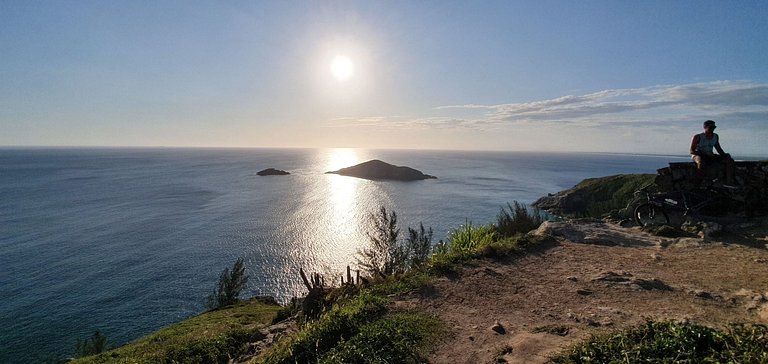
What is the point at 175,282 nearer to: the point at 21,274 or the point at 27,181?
the point at 21,274

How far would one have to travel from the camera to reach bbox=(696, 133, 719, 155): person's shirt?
13023 millimetres

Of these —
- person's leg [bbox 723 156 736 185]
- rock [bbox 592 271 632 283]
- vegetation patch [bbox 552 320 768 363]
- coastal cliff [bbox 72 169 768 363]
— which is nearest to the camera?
vegetation patch [bbox 552 320 768 363]

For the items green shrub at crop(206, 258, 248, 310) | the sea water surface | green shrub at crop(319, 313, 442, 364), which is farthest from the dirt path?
the sea water surface

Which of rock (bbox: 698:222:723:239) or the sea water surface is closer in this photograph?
rock (bbox: 698:222:723:239)

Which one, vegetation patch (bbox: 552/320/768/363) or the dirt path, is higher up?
vegetation patch (bbox: 552/320/768/363)

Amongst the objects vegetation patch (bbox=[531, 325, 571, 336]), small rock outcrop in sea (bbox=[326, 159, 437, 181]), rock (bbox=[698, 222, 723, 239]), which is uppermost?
rock (bbox=[698, 222, 723, 239])

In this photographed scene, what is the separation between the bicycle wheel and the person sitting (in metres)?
1.92

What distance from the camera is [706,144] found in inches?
517

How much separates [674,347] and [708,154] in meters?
12.7

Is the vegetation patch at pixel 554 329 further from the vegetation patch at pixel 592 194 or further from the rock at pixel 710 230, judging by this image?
the vegetation patch at pixel 592 194

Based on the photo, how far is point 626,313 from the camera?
6617 mm

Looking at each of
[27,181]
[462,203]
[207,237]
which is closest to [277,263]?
[207,237]

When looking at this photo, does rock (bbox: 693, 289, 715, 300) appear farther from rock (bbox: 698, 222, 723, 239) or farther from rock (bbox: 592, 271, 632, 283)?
rock (bbox: 698, 222, 723, 239)

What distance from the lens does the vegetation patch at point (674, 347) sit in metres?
4.09
